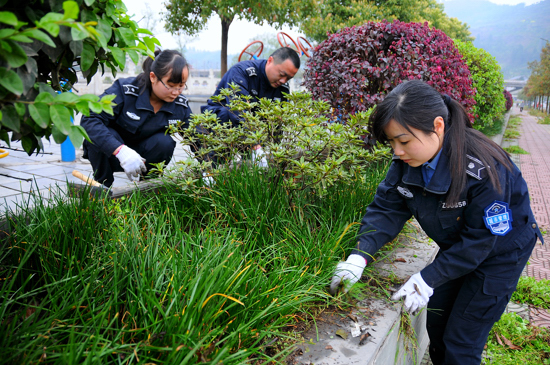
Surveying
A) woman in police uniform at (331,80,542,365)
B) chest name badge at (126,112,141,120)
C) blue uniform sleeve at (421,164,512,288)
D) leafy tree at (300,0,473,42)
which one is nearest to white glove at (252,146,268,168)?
woman in police uniform at (331,80,542,365)

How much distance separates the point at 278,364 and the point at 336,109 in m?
3.13

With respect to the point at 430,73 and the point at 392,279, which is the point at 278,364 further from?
the point at 430,73

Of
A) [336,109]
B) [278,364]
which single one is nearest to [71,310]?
[278,364]

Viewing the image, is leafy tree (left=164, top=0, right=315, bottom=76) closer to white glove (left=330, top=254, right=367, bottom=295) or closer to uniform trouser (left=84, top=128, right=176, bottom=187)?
uniform trouser (left=84, top=128, right=176, bottom=187)

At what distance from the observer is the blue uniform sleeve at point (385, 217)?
2035 mm

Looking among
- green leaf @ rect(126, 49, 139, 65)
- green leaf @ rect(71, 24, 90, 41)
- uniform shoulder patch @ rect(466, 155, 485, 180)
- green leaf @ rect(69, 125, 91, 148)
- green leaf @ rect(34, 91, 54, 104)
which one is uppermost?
green leaf @ rect(71, 24, 90, 41)

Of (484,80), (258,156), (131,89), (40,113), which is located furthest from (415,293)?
(484,80)

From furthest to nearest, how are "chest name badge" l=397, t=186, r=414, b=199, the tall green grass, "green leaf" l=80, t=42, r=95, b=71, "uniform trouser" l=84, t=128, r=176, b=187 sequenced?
"uniform trouser" l=84, t=128, r=176, b=187 → "chest name badge" l=397, t=186, r=414, b=199 → the tall green grass → "green leaf" l=80, t=42, r=95, b=71

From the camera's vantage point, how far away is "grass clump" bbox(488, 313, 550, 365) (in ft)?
7.34

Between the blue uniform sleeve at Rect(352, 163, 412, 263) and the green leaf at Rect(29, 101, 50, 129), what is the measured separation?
1.54 metres

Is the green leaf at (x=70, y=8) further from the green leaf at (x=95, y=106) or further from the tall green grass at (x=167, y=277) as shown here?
the tall green grass at (x=167, y=277)

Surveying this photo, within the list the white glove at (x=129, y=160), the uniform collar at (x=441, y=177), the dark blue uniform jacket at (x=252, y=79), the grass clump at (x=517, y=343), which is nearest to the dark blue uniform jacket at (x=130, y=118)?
the white glove at (x=129, y=160)

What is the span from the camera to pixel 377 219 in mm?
2076

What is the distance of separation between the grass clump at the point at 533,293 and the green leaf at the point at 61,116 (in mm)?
3181
